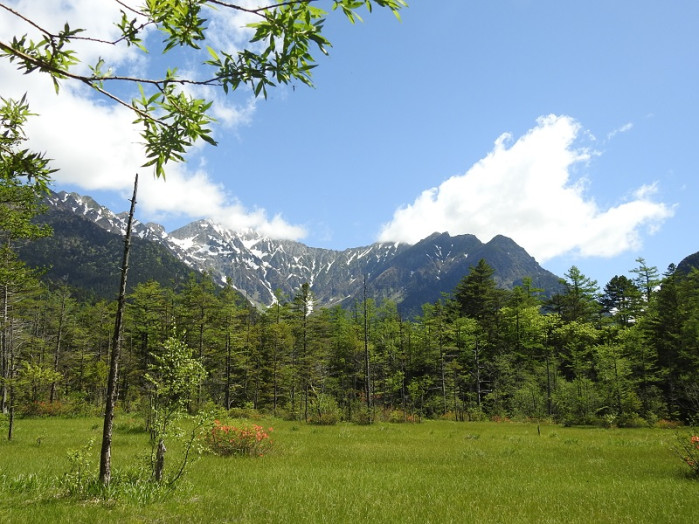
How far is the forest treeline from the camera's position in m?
37.9

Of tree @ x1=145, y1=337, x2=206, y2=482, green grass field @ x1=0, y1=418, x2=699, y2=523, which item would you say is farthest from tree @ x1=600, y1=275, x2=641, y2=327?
tree @ x1=145, y1=337, x2=206, y2=482

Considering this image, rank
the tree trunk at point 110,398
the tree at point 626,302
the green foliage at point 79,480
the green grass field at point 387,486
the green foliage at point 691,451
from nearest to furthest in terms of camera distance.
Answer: the green grass field at point 387,486
the green foliage at point 79,480
the tree trunk at point 110,398
the green foliage at point 691,451
the tree at point 626,302

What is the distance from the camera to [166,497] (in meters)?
8.49

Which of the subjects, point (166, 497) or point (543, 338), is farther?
point (543, 338)

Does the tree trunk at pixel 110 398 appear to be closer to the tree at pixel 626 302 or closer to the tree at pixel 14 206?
the tree at pixel 14 206

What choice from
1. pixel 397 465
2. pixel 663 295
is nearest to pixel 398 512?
pixel 397 465

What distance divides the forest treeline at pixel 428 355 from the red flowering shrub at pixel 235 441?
19735 mm

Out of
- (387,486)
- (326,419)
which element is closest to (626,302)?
(326,419)

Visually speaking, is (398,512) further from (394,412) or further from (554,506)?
(394,412)

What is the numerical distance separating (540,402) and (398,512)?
40831 mm

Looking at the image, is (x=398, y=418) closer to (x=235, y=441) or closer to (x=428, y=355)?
(x=428, y=355)

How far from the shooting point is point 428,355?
170 feet

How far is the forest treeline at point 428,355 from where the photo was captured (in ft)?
124

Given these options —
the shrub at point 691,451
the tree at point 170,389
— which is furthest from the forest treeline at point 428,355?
the tree at point 170,389
